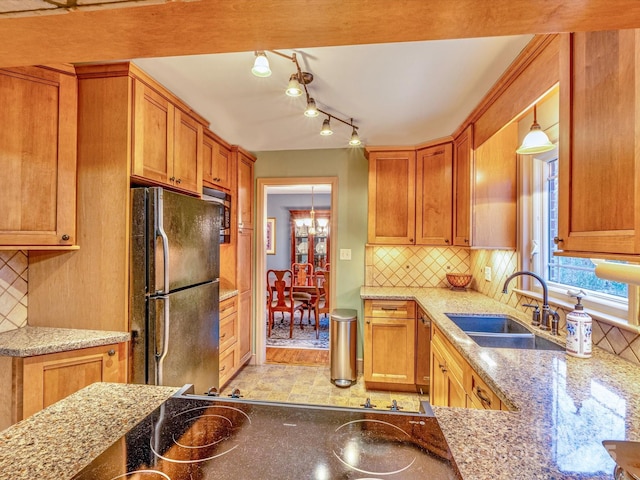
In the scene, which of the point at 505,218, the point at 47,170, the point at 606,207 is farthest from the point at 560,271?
the point at 47,170

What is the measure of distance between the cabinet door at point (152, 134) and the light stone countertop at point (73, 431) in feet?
4.09

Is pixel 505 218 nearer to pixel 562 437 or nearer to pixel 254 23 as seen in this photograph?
pixel 562 437

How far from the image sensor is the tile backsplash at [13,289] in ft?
5.61

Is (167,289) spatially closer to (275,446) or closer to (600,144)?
(275,446)

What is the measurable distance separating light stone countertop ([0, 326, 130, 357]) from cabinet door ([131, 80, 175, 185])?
903 mm

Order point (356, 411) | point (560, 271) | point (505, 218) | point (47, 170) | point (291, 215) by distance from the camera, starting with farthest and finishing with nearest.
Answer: point (291, 215) < point (505, 218) < point (560, 271) < point (47, 170) < point (356, 411)

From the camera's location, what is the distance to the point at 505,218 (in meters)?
2.33

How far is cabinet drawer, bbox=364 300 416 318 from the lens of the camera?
275cm

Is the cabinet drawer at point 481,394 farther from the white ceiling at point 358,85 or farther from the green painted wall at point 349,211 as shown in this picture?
the green painted wall at point 349,211

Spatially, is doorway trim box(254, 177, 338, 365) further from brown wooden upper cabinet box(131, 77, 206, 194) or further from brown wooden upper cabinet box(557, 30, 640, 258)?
brown wooden upper cabinet box(557, 30, 640, 258)

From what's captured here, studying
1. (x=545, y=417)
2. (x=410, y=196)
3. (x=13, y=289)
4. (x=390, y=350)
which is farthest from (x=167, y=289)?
(x=410, y=196)

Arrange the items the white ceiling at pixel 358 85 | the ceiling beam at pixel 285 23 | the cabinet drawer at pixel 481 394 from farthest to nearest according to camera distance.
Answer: the white ceiling at pixel 358 85 → the cabinet drawer at pixel 481 394 → the ceiling beam at pixel 285 23

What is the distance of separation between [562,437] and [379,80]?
1.83 m

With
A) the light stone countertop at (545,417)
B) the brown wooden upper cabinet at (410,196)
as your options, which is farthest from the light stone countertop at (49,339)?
the brown wooden upper cabinet at (410,196)
